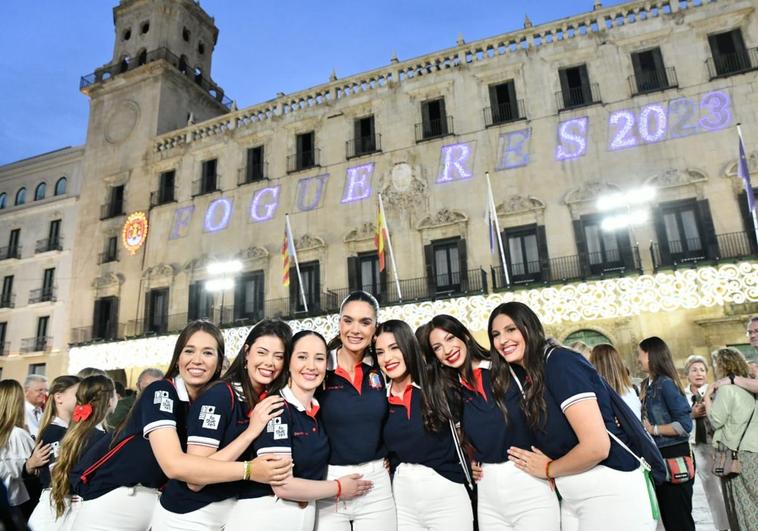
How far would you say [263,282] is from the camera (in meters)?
19.3

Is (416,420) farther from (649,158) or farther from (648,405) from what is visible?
(649,158)

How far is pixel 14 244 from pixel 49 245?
10.8 ft

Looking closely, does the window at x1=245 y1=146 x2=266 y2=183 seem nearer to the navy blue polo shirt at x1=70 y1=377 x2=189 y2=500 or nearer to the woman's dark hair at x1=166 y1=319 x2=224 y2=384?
the woman's dark hair at x1=166 y1=319 x2=224 y2=384

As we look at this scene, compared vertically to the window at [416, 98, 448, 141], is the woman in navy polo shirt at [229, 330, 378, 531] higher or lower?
lower

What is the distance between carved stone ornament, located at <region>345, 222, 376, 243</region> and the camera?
18.1 m

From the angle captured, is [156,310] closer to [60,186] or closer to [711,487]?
[60,186]

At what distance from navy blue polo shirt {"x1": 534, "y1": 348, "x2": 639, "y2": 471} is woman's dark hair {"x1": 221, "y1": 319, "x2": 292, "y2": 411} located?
4.95 feet

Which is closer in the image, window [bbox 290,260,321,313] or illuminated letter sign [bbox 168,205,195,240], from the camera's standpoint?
window [bbox 290,260,321,313]

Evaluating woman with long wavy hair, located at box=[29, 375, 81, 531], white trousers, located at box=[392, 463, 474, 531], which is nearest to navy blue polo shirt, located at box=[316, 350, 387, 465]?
white trousers, located at box=[392, 463, 474, 531]

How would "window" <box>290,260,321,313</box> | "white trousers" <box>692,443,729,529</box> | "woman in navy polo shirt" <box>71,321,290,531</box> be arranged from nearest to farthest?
"woman in navy polo shirt" <box>71,321,290,531</box>
"white trousers" <box>692,443,729,529</box>
"window" <box>290,260,321,313</box>

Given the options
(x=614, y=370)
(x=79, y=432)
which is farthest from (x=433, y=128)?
(x=79, y=432)

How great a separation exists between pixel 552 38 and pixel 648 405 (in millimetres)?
16293

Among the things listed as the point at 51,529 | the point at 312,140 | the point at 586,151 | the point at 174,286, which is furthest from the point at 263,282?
the point at 51,529

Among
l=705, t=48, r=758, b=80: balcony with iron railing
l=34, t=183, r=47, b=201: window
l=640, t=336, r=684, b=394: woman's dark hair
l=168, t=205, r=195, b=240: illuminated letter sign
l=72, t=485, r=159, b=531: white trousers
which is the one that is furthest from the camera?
l=34, t=183, r=47, b=201: window
